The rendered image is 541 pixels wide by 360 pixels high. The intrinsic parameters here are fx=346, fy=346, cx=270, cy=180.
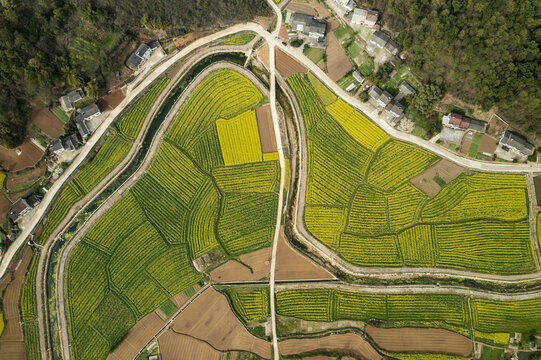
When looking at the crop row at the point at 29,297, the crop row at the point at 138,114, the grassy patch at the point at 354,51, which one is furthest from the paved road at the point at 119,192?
the grassy patch at the point at 354,51

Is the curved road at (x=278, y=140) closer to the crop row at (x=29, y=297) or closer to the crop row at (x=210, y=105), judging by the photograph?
the crop row at (x=29, y=297)

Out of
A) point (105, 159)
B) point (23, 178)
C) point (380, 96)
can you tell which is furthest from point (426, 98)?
point (23, 178)

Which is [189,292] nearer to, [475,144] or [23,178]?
[23,178]

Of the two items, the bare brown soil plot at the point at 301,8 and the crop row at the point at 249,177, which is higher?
the bare brown soil plot at the point at 301,8

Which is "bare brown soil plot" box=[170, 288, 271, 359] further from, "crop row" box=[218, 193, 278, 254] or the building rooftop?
the building rooftop

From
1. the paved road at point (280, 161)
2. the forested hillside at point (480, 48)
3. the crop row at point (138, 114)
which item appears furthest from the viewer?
the crop row at point (138, 114)

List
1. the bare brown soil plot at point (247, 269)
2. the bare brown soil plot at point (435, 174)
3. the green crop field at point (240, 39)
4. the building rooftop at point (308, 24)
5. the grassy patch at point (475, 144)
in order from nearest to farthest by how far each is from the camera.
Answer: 1. the bare brown soil plot at point (247, 269)
2. the grassy patch at point (475, 144)
3. the bare brown soil plot at point (435, 174)
4. the building rooftop at point (308, 24)
5. the green crop field at point (240, 39)

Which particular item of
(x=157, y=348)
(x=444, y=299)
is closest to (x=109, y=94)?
(x=157, y=348)
